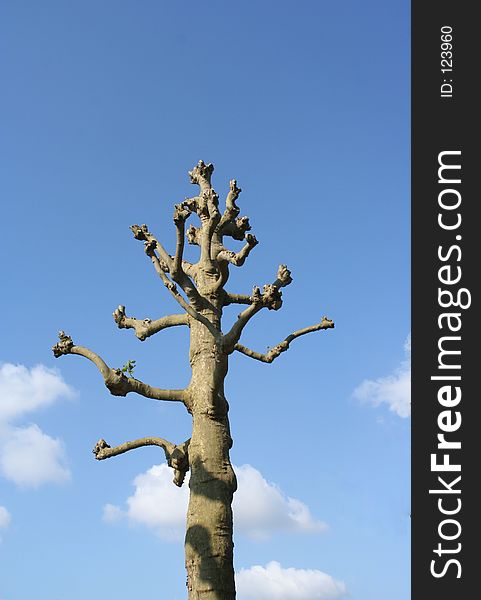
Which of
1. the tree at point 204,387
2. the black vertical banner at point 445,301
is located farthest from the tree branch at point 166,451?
the black vertical banner at point 445,301

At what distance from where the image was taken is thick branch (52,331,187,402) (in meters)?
7.87

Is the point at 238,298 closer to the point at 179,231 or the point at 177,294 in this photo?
the point at 177,294

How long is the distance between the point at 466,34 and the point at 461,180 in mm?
1765

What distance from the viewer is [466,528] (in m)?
7.13

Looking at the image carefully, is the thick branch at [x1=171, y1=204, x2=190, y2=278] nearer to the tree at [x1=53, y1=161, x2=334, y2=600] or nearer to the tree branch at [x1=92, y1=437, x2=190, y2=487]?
the tree at [x1=53, y1=161, x2=334, y2=600]

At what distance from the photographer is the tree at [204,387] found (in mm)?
7250

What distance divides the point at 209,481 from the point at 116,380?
149 cm

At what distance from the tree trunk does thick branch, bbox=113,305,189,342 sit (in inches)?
27.4

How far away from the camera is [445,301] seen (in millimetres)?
7711

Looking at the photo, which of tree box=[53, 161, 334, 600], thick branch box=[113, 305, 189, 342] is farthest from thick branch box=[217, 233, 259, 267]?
thick branch box=[113, 305, 189, 342]

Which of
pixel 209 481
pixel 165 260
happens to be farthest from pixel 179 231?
pixel 209 481

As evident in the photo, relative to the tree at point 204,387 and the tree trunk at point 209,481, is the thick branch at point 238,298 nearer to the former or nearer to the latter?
the tree at point 204,387

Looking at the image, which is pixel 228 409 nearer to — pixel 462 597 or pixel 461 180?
pixel 462 597

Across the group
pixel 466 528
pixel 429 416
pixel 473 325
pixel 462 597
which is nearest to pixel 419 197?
pixel 473 325
